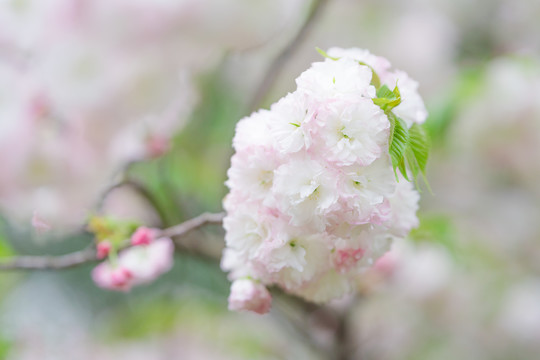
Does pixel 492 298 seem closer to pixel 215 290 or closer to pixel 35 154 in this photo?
pixel 215 290

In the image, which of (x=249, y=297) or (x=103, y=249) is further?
(x=103, y=249)

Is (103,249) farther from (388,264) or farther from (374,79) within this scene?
(388,264)

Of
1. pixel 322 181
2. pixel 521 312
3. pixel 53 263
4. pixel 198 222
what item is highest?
pixel 322 181

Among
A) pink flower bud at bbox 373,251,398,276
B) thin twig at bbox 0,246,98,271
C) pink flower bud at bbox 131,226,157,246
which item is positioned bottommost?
pink flower bud at bbox 373,251,398,276

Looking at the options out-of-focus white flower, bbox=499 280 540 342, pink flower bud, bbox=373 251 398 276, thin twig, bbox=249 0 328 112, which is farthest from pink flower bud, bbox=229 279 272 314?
out-of-focus white flower, bbox=499 280 540 342

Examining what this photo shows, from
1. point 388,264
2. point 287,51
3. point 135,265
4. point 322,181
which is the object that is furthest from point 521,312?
point 322,181

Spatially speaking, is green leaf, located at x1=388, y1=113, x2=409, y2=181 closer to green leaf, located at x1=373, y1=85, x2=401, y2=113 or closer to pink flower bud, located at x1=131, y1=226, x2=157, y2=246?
green leaf, located at x1=373, y1=85, x2=401, y2=113

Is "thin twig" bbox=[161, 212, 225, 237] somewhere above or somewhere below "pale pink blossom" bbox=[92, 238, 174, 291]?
above

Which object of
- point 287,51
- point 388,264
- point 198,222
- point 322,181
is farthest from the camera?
point 388,264

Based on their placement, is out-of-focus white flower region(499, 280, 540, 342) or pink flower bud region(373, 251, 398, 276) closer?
pink flower bud region(373, 251, 398, 276)

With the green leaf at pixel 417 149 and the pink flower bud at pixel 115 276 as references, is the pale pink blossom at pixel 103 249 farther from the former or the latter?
the green leaf at pixel 417 149
